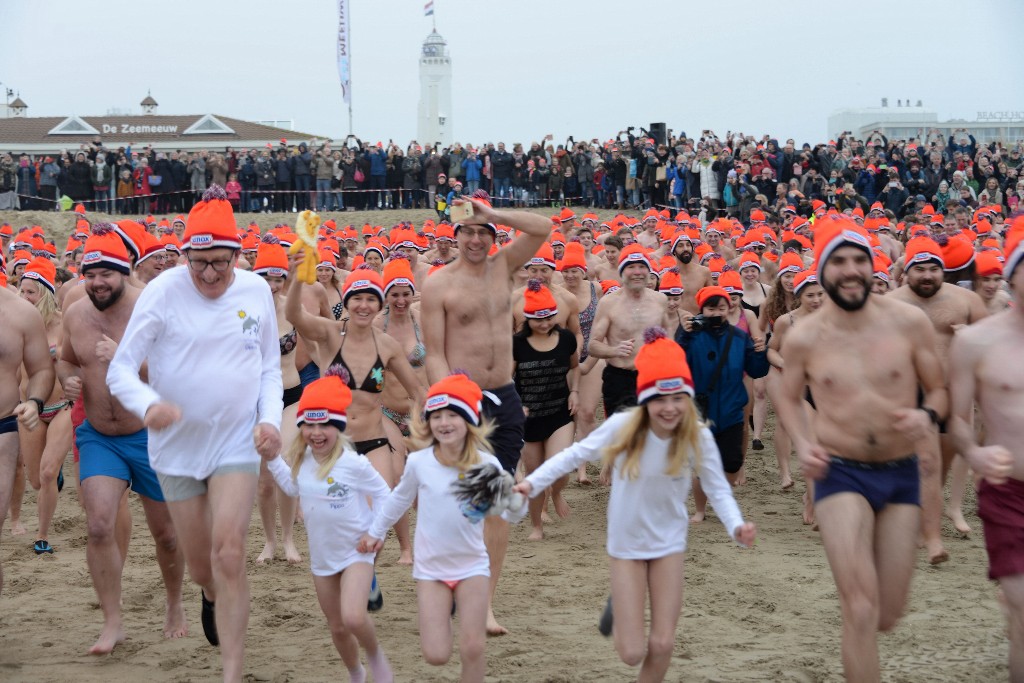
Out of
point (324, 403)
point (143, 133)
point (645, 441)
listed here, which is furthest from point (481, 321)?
point (143, 133)

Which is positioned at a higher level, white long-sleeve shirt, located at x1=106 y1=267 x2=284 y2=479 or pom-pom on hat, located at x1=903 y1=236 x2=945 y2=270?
pom-pom on hat, located at x1=903 y1=236 x2=945 y2=270

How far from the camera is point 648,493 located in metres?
5.75

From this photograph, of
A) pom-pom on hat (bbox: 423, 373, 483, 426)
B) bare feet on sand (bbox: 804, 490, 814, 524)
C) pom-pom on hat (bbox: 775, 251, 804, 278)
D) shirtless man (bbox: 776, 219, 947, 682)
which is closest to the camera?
shirtless man (bbox: 776, 219, 947, 682)

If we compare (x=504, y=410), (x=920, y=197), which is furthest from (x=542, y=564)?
(x=920, y=197)

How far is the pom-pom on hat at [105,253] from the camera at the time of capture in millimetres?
6797

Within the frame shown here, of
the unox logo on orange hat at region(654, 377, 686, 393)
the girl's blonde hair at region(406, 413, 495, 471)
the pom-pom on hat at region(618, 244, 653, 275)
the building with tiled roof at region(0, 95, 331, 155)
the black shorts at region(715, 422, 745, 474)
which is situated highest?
the building with tiled roof at region(0, 95, 331, 155)

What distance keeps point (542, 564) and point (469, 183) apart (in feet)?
76.4

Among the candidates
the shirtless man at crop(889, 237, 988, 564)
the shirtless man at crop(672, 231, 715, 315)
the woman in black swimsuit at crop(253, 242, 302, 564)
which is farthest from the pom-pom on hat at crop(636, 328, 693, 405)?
the shirtless man at crop(672, 231, 715, 315)

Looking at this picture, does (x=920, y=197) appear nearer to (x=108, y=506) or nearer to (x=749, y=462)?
(x=749, y=462)

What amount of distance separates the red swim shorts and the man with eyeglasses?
3.31m

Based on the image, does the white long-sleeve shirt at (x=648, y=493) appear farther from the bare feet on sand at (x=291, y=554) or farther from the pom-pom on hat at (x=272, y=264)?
the pom-pom on hat at (x=272, y=264)

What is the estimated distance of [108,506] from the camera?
6.79 meters

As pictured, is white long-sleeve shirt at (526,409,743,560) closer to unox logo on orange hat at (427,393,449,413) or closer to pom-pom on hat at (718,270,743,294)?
unox logo on orange hat at (427,393,449,413)

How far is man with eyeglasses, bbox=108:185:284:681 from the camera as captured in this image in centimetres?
584
